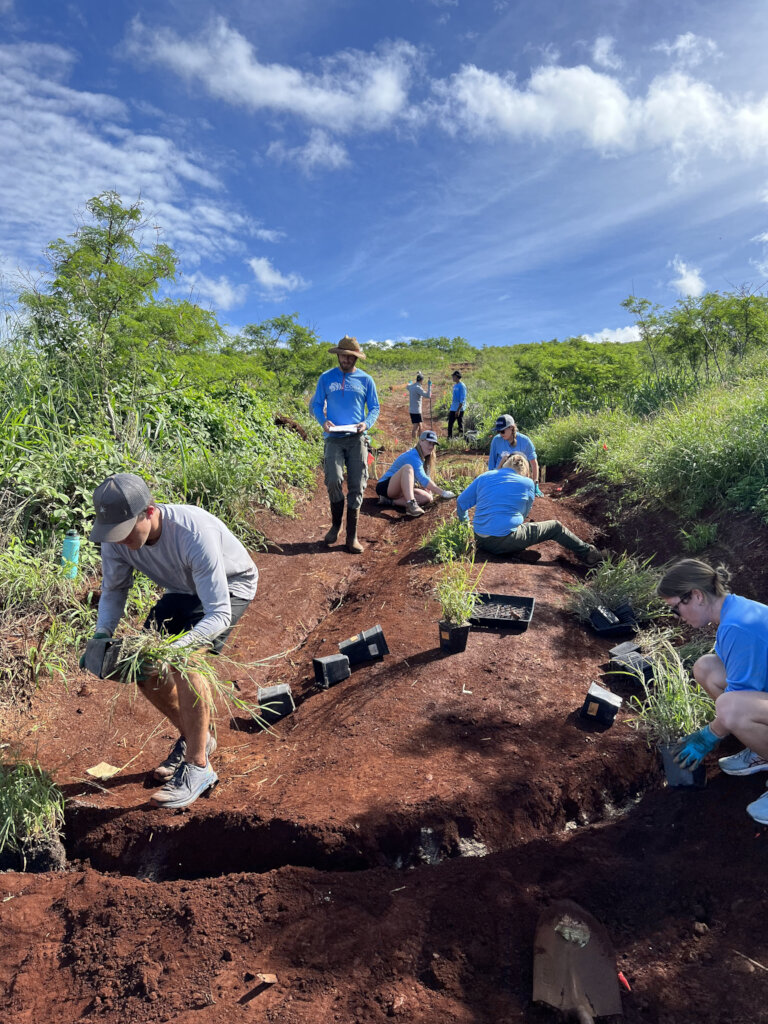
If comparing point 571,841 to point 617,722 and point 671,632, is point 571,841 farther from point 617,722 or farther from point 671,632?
point 671,632

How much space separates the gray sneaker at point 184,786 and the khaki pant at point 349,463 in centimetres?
328

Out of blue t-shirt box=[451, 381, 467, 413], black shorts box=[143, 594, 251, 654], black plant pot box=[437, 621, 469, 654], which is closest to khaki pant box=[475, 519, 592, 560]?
black plant pot box=[437, 621, 469, 654]

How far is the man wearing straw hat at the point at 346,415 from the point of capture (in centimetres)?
543

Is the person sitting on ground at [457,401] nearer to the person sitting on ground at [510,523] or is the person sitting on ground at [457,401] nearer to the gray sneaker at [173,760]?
the person sitting on ground at [510,523]

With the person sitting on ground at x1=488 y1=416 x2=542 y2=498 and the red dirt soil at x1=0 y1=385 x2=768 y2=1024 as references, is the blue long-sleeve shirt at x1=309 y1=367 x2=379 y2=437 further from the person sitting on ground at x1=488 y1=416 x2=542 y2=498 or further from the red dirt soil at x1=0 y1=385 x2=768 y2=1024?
the red dirt soil at x1=0 y1=385 x2=768 y2=1024

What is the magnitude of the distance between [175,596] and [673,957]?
2.36 m

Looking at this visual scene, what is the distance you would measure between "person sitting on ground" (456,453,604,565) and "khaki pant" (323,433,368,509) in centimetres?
115

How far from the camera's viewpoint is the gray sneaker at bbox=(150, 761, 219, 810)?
2.51 meters

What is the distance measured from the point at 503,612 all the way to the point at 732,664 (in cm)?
188

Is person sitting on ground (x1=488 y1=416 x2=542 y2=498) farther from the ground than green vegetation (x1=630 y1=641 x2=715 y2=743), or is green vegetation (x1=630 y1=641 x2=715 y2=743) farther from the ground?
person sitting on ground (x1=488 y1=416 x2=542 y2=498)

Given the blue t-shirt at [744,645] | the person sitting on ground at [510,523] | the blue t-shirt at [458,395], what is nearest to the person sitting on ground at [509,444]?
the person sitting on ground at [510,523]

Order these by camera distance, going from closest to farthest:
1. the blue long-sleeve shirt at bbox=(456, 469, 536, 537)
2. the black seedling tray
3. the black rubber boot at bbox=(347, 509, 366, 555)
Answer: the black seedling tray < the blue long-sleeve shirt at bbox=(456, 469, 536, 537) < the black rubber boot at bbox=(347, 509, 366, 555)

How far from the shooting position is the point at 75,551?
3.69 meters

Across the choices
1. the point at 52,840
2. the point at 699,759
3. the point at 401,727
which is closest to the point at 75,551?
the point at 52,840
